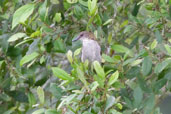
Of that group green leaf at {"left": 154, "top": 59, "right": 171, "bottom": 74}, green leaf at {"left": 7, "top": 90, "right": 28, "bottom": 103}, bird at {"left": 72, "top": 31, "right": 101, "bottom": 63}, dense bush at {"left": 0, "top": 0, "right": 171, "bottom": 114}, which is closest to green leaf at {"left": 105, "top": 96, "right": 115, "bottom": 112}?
dense bush at {"left": 0, "top": 0, "right": 171, "bottom": 114}

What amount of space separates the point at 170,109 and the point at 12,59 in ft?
8.31

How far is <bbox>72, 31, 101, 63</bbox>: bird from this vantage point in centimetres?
393

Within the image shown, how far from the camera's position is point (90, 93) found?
2785 mm

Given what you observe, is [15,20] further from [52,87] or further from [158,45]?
[158,45]

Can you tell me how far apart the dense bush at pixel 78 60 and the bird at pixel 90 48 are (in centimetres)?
6

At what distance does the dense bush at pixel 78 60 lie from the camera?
2.99 metres

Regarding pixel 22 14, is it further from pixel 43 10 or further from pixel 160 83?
pixel 160 83

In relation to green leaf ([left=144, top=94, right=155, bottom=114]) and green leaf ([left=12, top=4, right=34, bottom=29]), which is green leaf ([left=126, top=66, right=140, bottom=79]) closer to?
green leaf ([left=144, top=94, right=155, bottom=114])

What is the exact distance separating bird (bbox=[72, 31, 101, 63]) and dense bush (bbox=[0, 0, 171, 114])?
64 millimetres

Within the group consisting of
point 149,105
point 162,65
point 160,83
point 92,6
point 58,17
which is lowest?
point 149,105

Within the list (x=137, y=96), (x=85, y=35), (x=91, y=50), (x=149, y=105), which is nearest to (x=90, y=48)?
(x=91, y=50)

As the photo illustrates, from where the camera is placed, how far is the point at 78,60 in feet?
12.3

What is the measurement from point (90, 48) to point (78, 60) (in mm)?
280

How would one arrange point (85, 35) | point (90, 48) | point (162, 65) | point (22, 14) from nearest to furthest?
point (162, 65) < point (22, 14) < point (85, 35) < point (90, 48)
